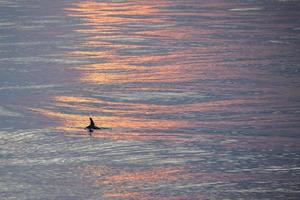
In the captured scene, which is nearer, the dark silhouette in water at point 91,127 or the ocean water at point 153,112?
the ocean water at point 153,112

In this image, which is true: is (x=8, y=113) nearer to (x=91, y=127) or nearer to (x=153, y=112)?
(x=91, y=127)

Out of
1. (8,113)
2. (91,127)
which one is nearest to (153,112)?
(91,127)

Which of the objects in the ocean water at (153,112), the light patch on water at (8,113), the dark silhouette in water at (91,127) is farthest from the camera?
the light patch on water at (8,113)

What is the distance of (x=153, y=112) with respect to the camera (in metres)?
19.5

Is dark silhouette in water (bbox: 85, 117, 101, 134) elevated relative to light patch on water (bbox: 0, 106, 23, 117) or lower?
lower

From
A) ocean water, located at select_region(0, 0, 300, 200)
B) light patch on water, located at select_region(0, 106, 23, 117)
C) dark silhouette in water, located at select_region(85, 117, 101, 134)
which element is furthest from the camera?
light patch on water, located at select_region(0, 106, 23, 117)

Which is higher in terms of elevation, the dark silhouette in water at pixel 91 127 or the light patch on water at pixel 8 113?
the light patch on water at pixel 8 113

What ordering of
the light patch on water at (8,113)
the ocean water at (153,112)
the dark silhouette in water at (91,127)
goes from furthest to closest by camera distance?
the light patch on water at (8,113) → the dark silhouette in water at (91,127) → the ocean water at (153,112)

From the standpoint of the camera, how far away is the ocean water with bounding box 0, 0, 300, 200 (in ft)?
47.2

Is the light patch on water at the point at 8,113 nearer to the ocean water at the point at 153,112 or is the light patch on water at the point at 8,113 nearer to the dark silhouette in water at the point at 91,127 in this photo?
the ocean water at the point at 153,112

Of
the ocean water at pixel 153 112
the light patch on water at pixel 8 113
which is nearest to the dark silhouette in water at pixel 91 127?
the ocean water at pixel 153 112

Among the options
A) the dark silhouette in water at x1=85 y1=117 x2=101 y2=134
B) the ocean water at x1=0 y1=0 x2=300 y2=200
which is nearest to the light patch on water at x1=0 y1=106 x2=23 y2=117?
the ocean water at x1=0 y1=0 x2=300 y2=200

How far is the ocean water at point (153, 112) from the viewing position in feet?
47.2

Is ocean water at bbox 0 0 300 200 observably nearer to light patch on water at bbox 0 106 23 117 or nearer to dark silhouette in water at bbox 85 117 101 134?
light patch on water at bbox 0 106 23 117
